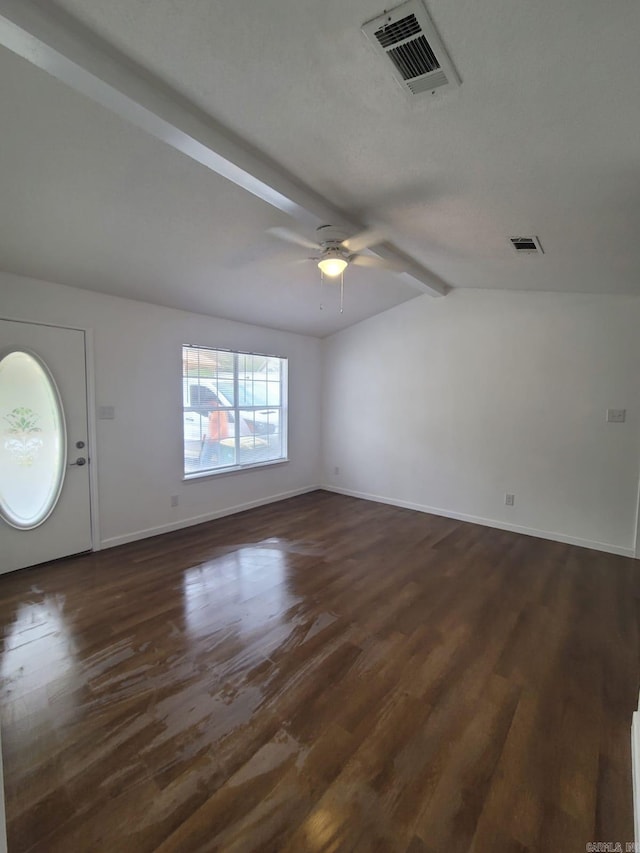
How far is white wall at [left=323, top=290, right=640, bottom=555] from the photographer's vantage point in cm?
360

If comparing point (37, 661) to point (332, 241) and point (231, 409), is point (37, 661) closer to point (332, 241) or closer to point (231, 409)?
point (231, 409)

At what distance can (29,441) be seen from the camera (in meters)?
3.12

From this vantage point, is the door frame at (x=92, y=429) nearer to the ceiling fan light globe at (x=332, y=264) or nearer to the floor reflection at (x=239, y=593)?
the floor reflection at (x=239, y=593)

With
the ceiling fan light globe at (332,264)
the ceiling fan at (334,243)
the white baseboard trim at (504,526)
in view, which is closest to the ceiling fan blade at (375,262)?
the ceiling fan at (334,243)

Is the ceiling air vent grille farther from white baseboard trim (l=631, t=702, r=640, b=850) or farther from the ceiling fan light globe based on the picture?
white baseboard trim (l=631, t=702, r=640, b=850)

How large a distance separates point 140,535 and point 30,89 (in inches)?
138

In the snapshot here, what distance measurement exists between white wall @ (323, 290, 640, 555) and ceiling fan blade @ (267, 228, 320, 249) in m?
2.21

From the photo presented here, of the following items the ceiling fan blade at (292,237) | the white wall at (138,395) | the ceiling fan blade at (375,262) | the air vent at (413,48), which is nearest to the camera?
the air vent at (413,48)

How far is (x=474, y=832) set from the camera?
4.15 feet

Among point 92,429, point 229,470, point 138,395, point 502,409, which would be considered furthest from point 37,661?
point 502,409

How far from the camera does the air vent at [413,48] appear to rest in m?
1.15

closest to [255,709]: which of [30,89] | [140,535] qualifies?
[140,535]

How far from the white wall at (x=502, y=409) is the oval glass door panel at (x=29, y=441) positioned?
3.64 metres

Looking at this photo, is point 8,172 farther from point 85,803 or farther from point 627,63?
point 85,803
